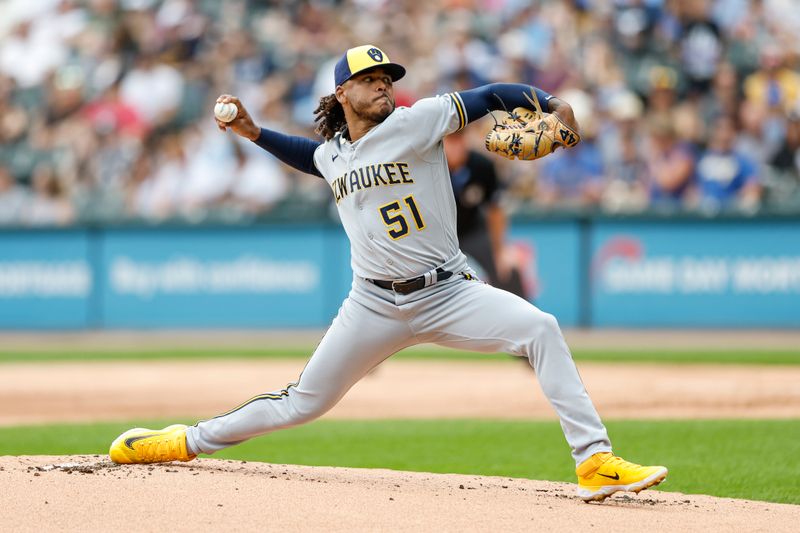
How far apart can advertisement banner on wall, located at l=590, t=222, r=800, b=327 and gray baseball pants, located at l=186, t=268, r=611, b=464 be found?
10.2m

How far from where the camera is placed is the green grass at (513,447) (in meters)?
6.39

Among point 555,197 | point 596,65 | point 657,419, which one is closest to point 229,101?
point 657,419

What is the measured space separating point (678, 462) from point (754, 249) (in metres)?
8.77

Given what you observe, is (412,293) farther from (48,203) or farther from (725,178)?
(48,203)

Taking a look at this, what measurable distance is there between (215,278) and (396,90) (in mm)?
3589

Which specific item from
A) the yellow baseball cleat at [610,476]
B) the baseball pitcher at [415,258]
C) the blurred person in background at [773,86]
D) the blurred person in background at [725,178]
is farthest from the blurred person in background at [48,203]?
the yellow baseball cleat at [610,476]

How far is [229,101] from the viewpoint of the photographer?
5.55 m

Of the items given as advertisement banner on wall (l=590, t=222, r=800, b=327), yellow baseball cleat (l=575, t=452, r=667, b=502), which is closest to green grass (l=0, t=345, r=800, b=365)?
advertisement banner on wall (l=590, t=222, r=800, b=327)

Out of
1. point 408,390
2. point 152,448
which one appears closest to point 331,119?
point 152,448

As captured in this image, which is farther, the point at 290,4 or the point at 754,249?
the point at 290,4

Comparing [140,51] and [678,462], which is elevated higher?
[140,51]

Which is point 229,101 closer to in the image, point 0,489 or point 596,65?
point 0,489

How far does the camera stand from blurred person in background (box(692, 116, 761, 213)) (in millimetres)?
15039

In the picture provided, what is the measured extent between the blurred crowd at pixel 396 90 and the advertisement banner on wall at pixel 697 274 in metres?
0.34
